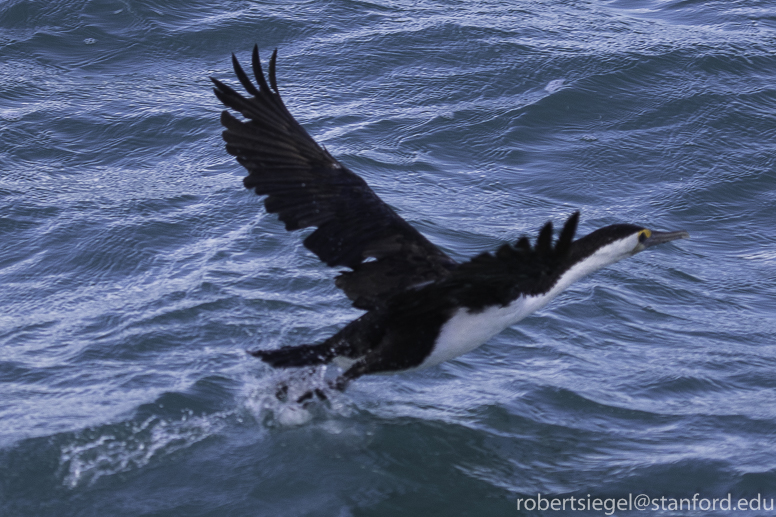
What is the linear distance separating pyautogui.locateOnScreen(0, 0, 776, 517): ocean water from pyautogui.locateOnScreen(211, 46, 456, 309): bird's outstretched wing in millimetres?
756

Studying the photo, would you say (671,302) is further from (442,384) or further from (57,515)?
(57,515)

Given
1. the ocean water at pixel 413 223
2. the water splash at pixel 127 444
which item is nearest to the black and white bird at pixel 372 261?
the ocean water at pixel 413 223

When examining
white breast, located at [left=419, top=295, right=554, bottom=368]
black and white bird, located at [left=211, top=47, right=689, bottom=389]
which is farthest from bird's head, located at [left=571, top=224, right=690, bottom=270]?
white breast, located at [left=419, top=295, right=554, bottom=368]

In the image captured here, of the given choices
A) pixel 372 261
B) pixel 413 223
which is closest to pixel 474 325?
pixel 372 261

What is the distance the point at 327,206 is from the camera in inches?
220

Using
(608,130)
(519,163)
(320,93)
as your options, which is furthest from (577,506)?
(320,93)

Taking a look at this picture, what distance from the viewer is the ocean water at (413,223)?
4941 millimetres

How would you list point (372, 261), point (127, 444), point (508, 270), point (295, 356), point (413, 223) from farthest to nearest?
point (413, 223) < point (372, 261) < point (295, 356) < point (127, 444) < point (508, 270)

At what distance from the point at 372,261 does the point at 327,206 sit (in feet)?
1.33

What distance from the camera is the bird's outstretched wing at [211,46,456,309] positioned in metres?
5.43

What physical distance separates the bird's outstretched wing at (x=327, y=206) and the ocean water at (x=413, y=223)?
0.76 meters

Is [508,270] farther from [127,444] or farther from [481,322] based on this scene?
[127,444]

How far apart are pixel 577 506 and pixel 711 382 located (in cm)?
179

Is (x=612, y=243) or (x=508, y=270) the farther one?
(x=612, y=243)
